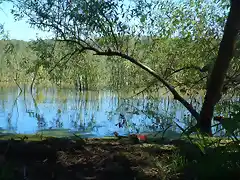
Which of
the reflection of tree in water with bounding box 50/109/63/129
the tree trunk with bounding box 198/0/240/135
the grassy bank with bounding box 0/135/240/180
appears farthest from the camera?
the reflection of tree in water with bounding box 50/109/63/129

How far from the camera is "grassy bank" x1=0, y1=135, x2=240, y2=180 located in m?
2.79

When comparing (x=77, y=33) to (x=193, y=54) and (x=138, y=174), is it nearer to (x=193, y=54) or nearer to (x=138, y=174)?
(x=193, y=54)

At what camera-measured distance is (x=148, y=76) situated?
34.4 feet

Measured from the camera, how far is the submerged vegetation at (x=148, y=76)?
2936mm

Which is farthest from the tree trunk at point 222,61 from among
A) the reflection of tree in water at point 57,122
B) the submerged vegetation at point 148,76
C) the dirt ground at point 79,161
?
the reflection of tree in water at point 57,122

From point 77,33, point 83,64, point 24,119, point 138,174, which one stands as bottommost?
point 24,119

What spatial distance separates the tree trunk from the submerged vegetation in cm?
2

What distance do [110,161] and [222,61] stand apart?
11.1 feet

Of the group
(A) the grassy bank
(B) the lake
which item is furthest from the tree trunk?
(A) the grassy bank

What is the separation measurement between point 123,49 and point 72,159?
225 inches

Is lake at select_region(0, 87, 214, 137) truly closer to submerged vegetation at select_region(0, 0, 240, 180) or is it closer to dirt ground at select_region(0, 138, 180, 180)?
submerged vegetation at select_region(0, 0, 240, 180)

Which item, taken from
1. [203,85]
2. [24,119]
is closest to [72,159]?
[203,85]

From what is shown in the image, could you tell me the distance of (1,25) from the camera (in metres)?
9.24

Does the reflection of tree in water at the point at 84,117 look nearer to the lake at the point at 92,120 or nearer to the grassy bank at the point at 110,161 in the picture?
the lake at the point at 92,120
